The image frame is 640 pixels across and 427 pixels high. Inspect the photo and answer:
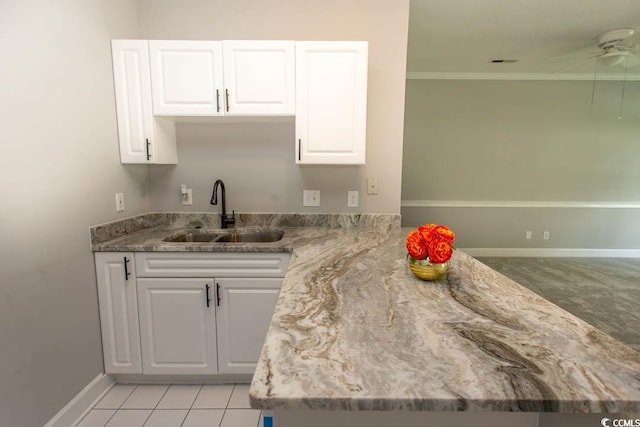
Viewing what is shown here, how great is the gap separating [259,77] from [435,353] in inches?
71.5

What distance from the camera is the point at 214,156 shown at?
89.0 inches

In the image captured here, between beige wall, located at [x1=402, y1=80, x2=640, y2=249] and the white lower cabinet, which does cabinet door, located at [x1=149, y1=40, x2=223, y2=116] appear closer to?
the white lower cabinet

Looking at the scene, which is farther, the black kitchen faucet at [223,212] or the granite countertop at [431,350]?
the black kitchen faucet at [223,212]

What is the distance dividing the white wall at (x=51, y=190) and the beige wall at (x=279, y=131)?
45cm

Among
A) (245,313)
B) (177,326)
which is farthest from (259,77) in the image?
(177,326)

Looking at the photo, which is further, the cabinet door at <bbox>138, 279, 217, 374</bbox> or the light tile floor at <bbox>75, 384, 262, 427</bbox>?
the cabinet door at <bbox>138, 279, 217, 374</bbox>

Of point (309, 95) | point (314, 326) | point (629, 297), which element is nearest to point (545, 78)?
point (629, 297)

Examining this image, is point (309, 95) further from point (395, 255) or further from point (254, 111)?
point (395, 255)

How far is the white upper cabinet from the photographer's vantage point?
1.87 m

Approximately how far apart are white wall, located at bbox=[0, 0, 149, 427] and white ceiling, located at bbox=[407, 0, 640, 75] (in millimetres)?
2570

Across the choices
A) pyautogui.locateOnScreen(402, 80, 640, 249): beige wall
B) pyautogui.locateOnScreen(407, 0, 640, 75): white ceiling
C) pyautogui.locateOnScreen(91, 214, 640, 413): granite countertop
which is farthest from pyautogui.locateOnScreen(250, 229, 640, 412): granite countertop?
pyautogui.locateOnScreen(402, 80, 640, 249): beige wall

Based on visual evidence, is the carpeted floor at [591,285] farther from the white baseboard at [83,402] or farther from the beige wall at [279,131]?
the white baseboard at [83,402]

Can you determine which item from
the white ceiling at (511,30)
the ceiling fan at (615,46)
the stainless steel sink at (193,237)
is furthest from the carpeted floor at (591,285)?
the stainless steel sink at (193,237)

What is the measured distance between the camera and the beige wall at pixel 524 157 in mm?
4414
